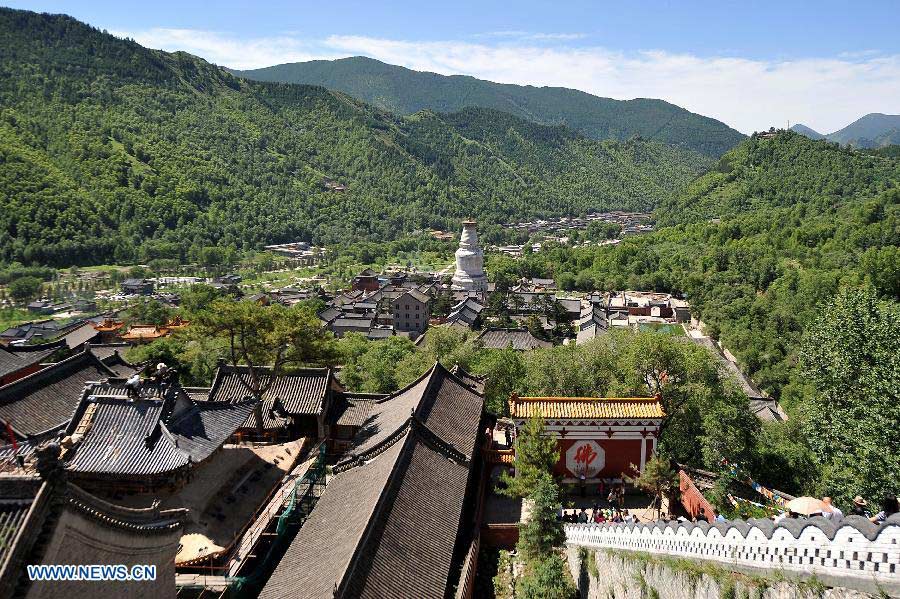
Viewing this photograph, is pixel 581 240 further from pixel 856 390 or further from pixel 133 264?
pixel 856 390

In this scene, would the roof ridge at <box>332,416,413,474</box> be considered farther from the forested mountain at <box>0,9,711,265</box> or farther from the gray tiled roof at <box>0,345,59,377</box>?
the forested mountain at <box>0,9,711,265</box>

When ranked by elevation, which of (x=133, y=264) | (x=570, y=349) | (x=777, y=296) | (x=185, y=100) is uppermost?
(x=185, y=100)

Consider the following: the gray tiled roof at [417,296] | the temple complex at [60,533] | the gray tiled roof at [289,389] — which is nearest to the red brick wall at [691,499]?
the gray tiled roof at [289,389]

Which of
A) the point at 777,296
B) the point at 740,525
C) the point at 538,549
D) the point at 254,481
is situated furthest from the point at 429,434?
the point at 777,296

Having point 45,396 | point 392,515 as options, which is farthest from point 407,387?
point 45,396

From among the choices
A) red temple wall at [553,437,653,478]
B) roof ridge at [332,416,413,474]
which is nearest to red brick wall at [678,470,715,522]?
red temple wall at [553,437,653,478]

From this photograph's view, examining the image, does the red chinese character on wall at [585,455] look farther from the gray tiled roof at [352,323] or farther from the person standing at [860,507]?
the gray tiled roof at [352,323]
